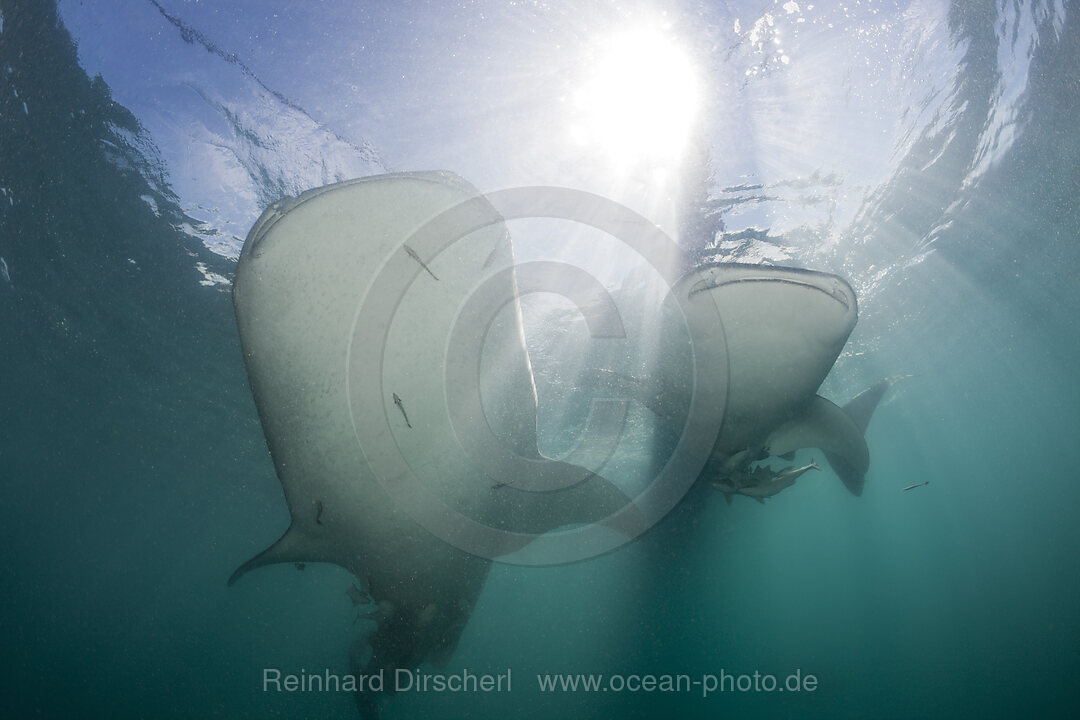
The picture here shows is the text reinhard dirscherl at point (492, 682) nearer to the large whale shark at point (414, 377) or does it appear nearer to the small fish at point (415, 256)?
the large whale shark at point (414, 377)

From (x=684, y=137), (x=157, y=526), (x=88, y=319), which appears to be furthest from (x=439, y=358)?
(x=157, y=526)

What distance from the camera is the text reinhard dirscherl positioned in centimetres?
523

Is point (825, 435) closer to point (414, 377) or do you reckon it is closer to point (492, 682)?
point (414, 377)

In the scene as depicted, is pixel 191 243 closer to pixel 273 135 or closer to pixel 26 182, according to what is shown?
pixel 26 182

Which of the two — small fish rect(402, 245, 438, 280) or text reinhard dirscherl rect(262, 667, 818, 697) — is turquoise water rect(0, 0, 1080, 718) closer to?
text reinhard dirscherl rect(262, 667, 818, 697)

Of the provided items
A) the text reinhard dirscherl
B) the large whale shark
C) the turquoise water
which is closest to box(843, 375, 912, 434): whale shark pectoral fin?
the turquoise water

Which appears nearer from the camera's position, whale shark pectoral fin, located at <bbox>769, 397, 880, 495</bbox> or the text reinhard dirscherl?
the text reinhard dirscherl

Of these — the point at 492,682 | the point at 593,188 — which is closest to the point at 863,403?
the point at 593,188

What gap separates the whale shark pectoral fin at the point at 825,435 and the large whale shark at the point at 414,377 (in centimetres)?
84

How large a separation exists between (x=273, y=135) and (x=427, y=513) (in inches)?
273

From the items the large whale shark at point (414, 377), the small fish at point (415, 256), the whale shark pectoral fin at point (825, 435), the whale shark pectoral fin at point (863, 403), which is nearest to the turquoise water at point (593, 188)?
the whale shark pectoral fin at point (825, 435)

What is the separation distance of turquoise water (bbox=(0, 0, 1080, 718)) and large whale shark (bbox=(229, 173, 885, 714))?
4245 mm

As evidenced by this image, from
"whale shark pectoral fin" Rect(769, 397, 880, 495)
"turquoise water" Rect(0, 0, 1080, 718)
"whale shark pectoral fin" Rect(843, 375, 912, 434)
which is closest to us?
"whale shark pectoral fin" Rect(769, 397, 880, 495)

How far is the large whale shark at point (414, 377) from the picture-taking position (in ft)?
7.07
